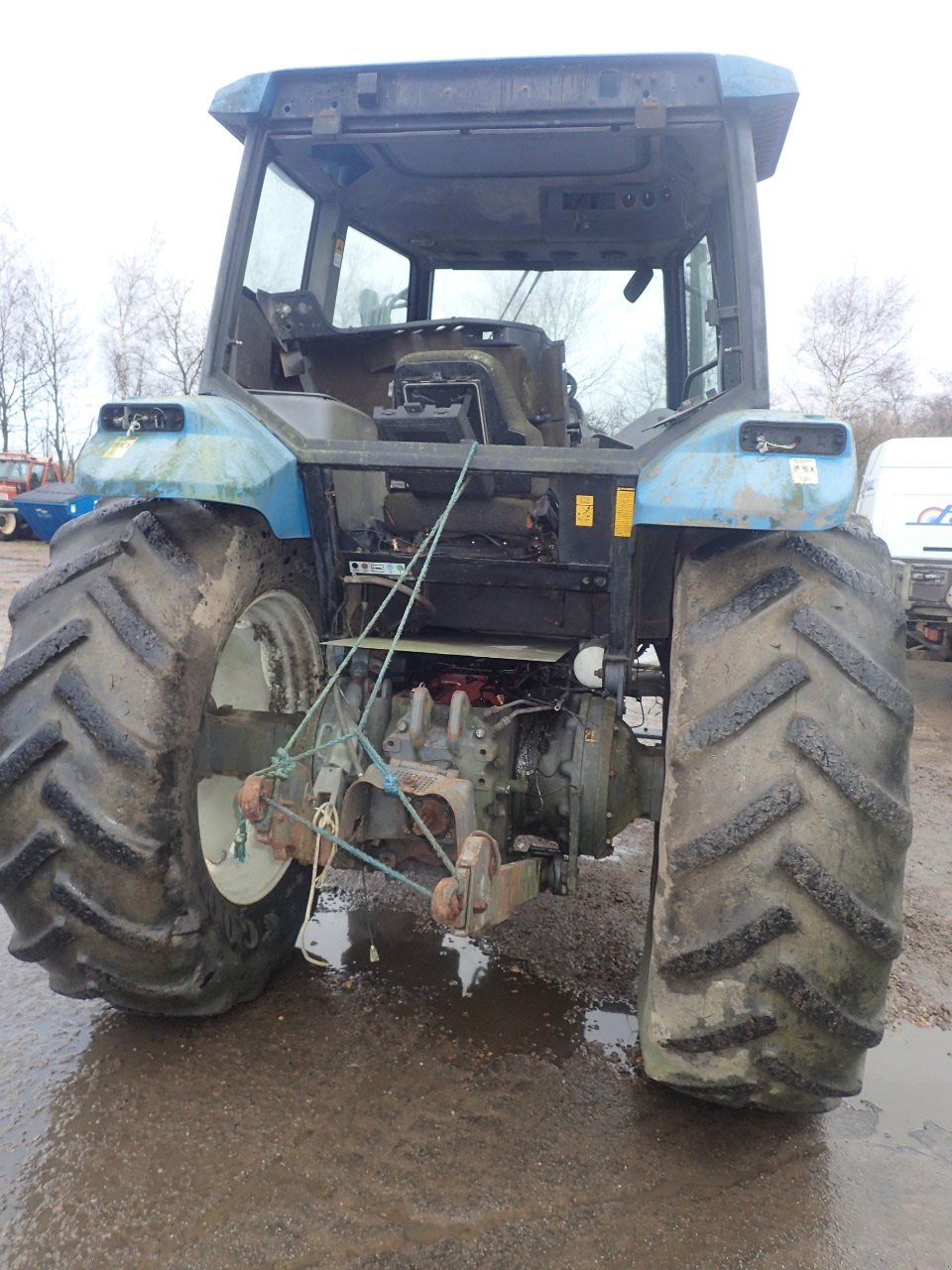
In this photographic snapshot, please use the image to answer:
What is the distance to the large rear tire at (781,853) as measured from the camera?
6.11 ft

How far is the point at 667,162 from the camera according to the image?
9.28 feet

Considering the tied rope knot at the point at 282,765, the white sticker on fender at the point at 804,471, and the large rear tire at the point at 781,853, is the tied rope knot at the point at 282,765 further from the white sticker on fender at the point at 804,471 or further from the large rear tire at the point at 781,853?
the white sticker on fender at the point at 804,471

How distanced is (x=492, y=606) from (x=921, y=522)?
7.31m

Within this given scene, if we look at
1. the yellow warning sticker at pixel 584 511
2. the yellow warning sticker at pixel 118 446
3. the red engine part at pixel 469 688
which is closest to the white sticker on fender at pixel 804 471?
the yellow warning sticker at pixel 584 511

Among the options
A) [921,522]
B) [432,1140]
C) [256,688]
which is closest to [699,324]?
[256,688]

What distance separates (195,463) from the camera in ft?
7.21

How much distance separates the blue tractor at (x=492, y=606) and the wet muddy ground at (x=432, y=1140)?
258 millimetres

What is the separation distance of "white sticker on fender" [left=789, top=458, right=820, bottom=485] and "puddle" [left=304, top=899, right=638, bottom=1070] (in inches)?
65.2

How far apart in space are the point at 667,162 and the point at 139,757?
2321mm

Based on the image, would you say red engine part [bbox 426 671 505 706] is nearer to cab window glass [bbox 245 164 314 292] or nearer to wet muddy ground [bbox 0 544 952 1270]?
wet muddy ground [bbox 0 544 952 1270]

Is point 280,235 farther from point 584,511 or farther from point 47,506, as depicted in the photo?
point 47,506

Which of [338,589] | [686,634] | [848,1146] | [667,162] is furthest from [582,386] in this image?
[848,1146]

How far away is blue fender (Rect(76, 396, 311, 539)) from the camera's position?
218 centimetres

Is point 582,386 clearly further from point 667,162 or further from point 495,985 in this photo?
point 495,985
